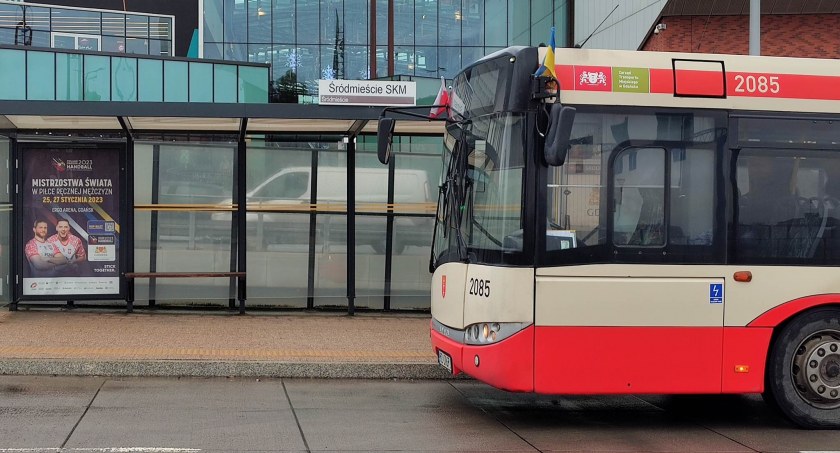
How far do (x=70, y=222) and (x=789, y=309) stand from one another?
962cm

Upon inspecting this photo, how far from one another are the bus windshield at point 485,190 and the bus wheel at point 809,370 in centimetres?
248

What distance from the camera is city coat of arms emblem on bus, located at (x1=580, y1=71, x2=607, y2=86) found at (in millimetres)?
6926

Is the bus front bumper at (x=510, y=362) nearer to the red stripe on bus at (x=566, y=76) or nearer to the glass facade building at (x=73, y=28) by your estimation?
the red stripe on bus at (x=566, y=76)

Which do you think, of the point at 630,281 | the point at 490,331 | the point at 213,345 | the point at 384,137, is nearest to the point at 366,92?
the point at 384,137

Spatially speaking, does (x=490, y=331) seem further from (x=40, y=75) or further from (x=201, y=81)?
(x=40, y=75)

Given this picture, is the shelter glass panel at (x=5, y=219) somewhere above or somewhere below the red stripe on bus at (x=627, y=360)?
above

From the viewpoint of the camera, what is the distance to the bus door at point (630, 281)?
6793 mm

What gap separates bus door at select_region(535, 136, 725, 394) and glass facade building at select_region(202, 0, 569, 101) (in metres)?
30.7

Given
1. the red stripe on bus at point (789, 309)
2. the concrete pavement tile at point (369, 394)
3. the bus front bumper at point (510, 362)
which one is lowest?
the concrete pavement tile at point (369, 394)

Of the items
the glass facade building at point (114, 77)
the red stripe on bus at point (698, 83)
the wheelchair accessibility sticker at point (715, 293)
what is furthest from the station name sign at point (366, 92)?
the glass facade building at point (114, 77)

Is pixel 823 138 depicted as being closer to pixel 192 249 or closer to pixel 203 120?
pixel 203 120

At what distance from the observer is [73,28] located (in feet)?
119

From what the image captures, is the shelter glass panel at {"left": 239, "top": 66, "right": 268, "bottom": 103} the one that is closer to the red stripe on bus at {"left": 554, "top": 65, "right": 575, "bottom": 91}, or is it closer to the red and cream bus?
the red and cream bus

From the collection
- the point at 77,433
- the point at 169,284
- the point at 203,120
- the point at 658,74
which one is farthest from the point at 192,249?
the point at 658,74
